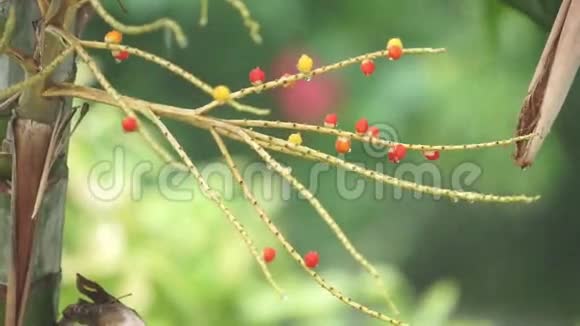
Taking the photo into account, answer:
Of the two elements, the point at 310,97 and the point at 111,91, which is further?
the point at 310,97

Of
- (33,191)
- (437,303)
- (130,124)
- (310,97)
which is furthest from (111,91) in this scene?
(437,303)

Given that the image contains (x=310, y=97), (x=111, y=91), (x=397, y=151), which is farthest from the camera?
(x=310, y=97)

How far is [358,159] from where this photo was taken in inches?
43.9

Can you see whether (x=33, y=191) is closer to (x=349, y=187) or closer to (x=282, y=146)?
(x=282, y=146)

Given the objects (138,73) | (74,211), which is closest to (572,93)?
(138,73)

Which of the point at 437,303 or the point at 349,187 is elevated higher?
the point at 349,187

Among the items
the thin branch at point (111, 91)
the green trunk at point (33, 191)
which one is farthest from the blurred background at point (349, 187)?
the thin branch at point (111, 91)

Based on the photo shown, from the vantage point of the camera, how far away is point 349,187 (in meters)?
1.12

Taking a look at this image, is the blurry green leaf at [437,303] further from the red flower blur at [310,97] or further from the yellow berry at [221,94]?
the yellow berry at [221,94]

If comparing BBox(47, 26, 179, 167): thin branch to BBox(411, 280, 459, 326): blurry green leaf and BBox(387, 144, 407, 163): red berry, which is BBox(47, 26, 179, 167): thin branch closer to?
BBox(387, 144, 407, 163): red berry

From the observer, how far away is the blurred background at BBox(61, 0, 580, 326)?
1095 millimetres

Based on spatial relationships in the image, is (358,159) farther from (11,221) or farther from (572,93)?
(11,221)

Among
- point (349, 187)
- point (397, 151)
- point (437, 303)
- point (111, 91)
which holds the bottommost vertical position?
point (437, 303)

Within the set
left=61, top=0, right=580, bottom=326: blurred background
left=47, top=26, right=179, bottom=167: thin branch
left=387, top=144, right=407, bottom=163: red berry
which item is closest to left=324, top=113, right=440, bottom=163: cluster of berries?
left=387, top=144, right=407, bottom=163: red berry
